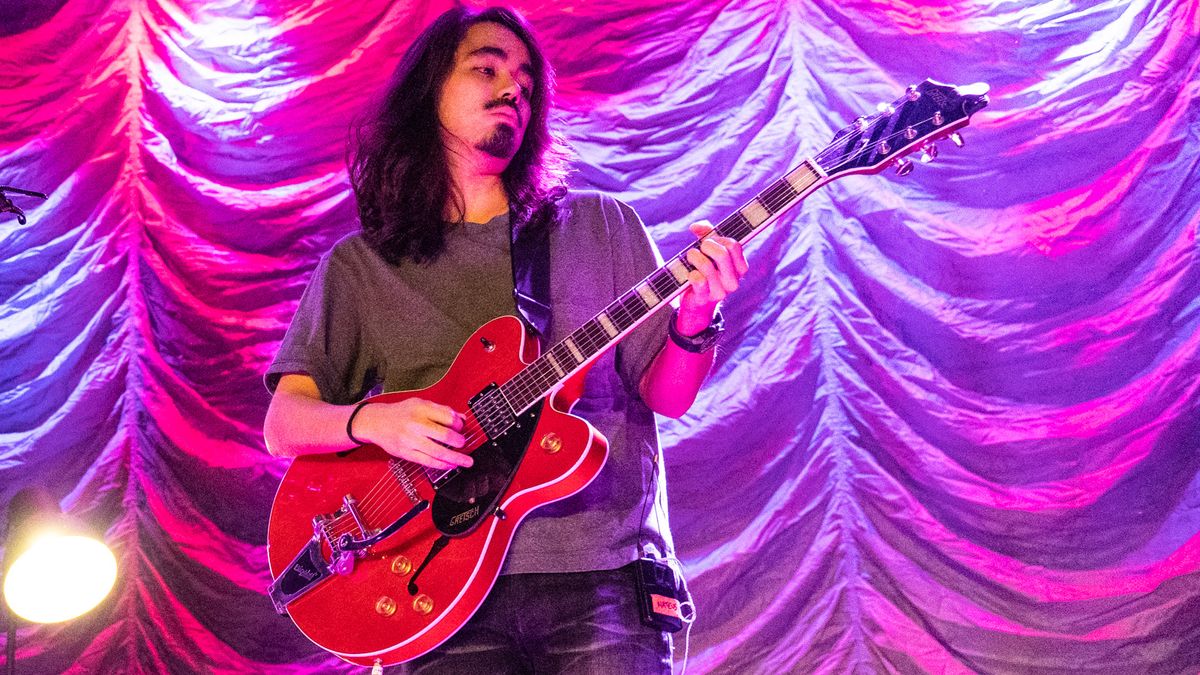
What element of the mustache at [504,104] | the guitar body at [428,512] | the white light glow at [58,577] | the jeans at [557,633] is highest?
the mustache at [504,104]

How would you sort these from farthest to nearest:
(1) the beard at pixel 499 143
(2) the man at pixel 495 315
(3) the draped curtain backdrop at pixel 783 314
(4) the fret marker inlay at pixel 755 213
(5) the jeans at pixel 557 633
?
(3) the draped curtain backdrop at pixel 783 314 → (1) the beard at pixel 499 143 → (4) the fret marker inlay at pixel 755 213 → (2) the man at pixel 495 315 → (5) the jeans at pixel 557 633

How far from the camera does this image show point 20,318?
4320 mm

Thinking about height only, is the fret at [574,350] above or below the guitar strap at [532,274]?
below

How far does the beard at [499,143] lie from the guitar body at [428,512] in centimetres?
59

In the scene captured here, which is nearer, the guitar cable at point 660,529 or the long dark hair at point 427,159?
the guitar cable at point 660,529

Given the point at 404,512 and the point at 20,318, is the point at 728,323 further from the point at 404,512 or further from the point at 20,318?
the point at 20,318

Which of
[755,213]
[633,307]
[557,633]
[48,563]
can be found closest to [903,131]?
[755,213]

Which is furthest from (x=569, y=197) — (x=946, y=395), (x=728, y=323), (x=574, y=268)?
(x=946, y=395)

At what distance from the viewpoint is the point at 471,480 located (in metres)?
2.13

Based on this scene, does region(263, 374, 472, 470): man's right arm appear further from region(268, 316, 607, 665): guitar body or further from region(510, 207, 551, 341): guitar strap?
region(510, 207, 551, 341): guitar strap

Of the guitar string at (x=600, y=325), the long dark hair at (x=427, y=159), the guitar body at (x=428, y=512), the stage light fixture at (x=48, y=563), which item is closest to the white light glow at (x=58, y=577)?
the stage light fixture at (x=48, y=563)

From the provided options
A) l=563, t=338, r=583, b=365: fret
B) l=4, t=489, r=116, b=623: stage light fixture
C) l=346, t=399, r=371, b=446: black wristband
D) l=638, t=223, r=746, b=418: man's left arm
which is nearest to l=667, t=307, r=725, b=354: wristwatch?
l=638, t=223, r=746, b=418: man's left arm

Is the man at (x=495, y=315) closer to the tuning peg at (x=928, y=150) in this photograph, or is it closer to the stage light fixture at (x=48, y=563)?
the tuning peg at (x=928, y=150)

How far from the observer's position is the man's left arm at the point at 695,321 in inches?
84.5
